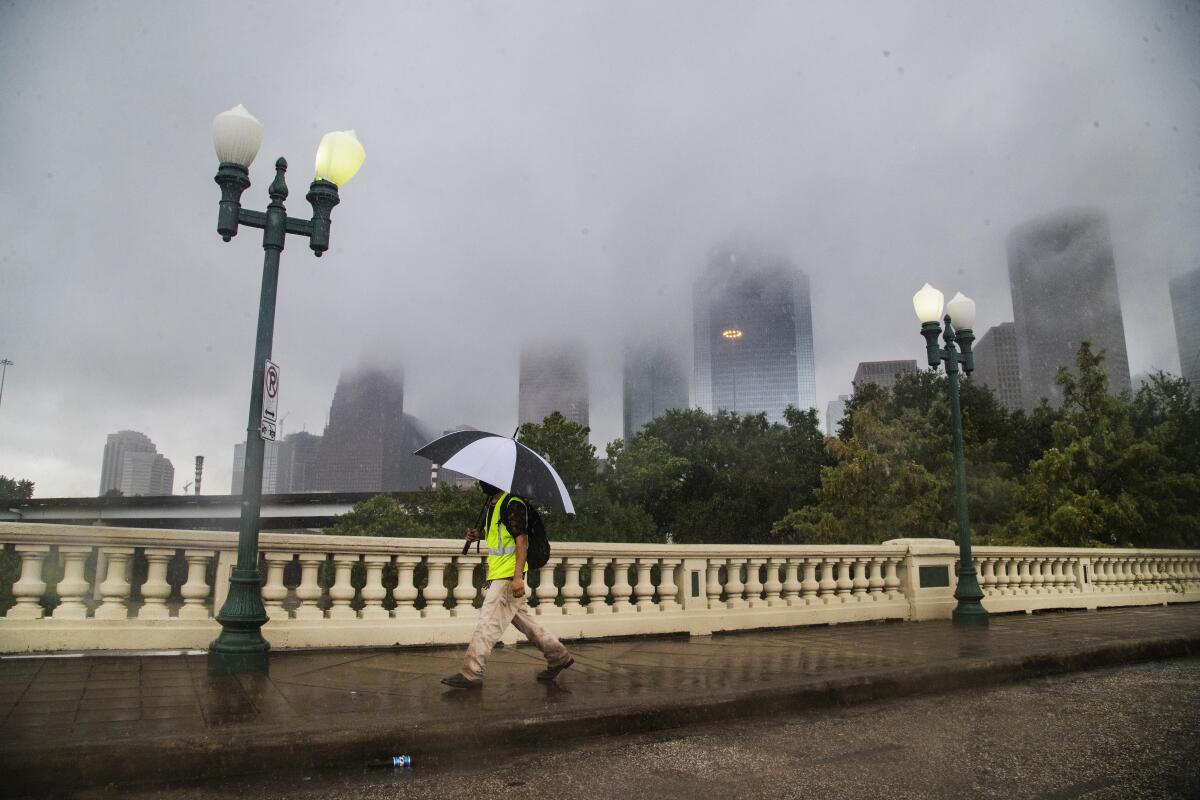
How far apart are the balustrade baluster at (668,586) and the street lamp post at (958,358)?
13.9 feet

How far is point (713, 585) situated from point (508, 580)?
438 centimetres

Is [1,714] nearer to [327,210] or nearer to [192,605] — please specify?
[192,605]

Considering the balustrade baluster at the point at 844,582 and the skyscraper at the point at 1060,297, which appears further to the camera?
the skyscraper at the point at 1060,297

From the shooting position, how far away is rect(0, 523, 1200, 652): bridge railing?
22.4 feet

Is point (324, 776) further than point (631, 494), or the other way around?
point (631, 494)

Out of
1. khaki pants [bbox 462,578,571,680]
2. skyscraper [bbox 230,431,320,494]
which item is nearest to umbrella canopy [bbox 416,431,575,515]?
khaki pants [bbox 462,578,571,680]

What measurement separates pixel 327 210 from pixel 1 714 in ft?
15.3

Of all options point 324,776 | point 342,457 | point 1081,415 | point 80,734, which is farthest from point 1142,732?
point 342,457

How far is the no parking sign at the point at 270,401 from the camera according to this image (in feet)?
22.4

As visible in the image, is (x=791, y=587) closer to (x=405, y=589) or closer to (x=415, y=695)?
(x=405, y=589)

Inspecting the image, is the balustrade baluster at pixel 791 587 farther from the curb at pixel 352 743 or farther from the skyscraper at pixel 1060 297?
the skyscraper at pixel 1060 297

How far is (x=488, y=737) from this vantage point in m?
4.59

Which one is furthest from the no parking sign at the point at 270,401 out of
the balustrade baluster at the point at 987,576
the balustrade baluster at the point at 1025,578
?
the balustrade baluster at the point at 1025,578

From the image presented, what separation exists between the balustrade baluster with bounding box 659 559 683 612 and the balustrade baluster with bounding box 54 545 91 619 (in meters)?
5.74
